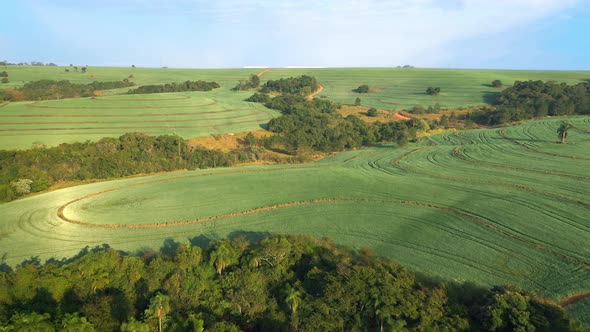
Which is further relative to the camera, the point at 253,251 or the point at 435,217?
the point at 435,217

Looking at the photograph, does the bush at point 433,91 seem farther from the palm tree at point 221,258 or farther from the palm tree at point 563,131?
the palm tree at point 221,258

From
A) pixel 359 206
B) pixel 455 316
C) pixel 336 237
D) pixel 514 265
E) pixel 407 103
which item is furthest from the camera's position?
pixel 407 103

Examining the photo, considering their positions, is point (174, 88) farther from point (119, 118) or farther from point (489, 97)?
point (489, 97)

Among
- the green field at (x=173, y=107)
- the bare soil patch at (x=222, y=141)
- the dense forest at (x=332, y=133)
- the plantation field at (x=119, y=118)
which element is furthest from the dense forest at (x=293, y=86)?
the bare soil patch at (x=222, y=141)

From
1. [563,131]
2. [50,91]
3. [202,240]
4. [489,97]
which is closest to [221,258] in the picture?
[202,240]

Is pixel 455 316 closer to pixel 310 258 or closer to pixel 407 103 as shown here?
pixel 310 258

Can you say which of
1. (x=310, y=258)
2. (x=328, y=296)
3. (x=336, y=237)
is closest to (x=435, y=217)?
(x=336, y=237)
